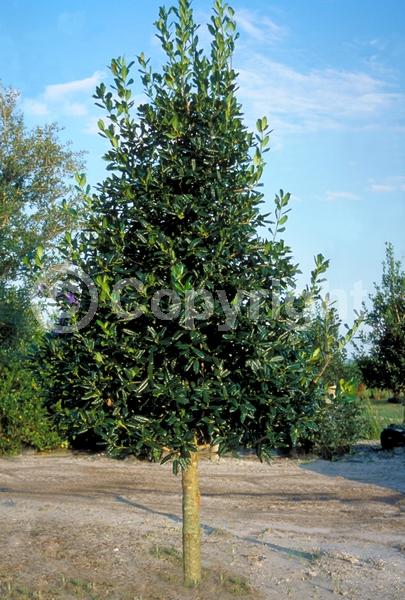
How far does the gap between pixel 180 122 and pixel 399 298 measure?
50.7 ft

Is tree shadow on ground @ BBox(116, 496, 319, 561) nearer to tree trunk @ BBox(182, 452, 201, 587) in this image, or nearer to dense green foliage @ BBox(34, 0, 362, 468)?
tree trunk @ BBox(182, 452, 201, 587)

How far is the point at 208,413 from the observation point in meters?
6.83

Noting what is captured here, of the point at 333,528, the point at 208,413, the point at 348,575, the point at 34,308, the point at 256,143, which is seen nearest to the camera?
the point at 208,413

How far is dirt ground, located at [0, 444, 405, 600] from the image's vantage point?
827cm

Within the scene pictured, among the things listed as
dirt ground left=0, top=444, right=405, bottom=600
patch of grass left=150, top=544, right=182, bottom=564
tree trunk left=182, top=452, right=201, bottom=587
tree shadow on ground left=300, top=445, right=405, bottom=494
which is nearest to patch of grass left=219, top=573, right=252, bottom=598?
dirt ground left=0, top=444, right=405, bottom=600

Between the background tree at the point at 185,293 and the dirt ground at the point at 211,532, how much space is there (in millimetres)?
2000

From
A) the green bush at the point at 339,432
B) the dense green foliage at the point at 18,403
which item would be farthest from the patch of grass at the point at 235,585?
the green bush at the point at 339,432

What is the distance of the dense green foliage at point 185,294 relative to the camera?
672 centimetres

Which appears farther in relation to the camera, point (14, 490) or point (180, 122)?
point (14, 490)

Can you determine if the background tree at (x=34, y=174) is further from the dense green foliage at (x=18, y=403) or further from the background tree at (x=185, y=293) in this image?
the background tree at (x=185, y=293)

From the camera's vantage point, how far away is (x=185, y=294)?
21.3 ft

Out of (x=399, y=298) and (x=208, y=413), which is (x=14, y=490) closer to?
(x=208, y=413)

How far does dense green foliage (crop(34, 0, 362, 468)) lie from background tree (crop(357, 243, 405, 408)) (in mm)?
14377

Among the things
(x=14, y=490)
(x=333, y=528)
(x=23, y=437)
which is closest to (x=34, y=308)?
(x=23, y=437)
